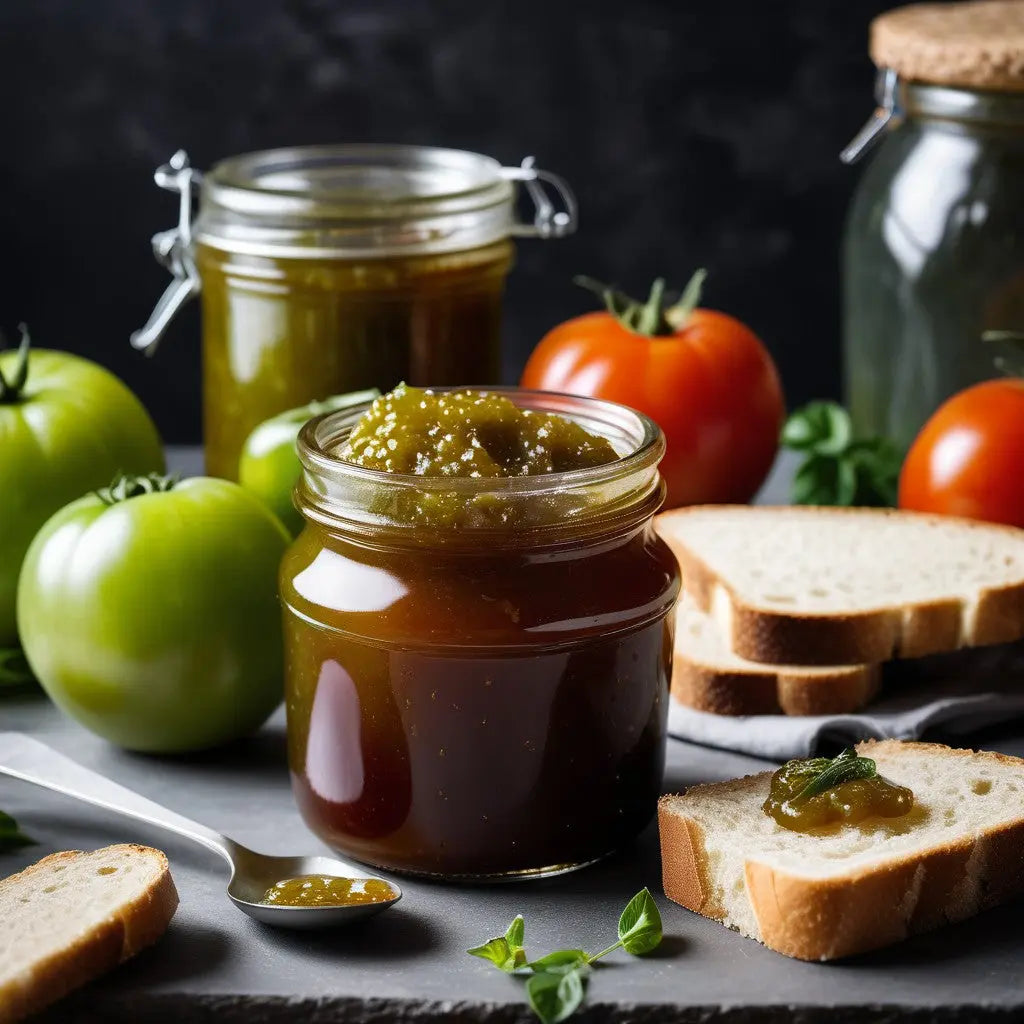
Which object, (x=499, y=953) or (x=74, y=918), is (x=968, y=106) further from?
(x=74, y=918)

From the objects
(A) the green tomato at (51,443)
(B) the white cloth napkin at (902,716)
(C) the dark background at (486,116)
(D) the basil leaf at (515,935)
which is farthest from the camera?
(C) the dark background at (486,116)

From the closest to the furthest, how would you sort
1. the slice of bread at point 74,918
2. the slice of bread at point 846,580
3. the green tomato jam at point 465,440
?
the slice of bread at point 74,918 < the green tomato jam at point 465,440 < the slice of bread at point 846,580

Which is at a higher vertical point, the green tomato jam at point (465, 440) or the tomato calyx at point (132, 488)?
the green tomato jam at point (465, 440)

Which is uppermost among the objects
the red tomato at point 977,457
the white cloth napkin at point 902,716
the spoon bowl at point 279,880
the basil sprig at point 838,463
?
the red tomato at point 977,457

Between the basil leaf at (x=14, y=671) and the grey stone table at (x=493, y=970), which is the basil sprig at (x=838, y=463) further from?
the basil leaf at (x=14, y=671)

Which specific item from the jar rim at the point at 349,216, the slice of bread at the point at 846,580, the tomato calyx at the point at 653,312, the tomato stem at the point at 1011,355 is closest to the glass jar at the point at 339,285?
the jar rim at the point at 349,216

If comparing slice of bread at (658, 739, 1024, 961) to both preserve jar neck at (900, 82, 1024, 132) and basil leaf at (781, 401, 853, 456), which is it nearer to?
basil leaf at (781, 401, 853, 456)

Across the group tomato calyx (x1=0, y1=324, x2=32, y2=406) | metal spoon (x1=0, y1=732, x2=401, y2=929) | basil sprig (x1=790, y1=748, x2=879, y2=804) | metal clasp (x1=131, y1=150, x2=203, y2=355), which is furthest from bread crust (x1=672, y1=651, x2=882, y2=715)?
metal clasp (x1=131, y1=150, x2=203, y2=355)

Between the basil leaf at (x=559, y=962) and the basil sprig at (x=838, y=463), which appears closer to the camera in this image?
the basil leaf at (x=559, y=962)

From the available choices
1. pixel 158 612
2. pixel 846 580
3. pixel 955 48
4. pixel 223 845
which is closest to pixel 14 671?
pixel 158 612
